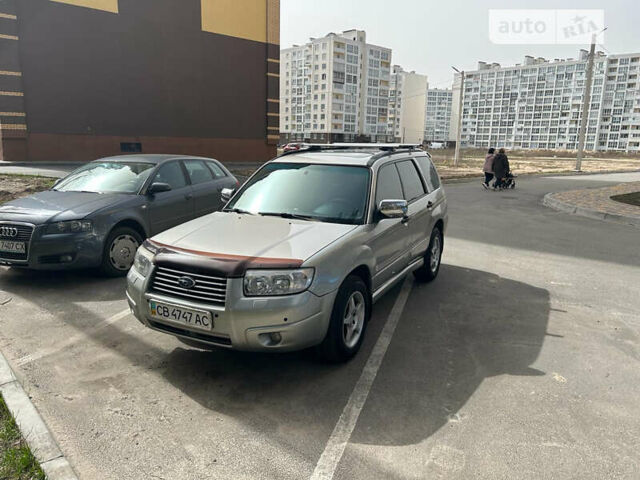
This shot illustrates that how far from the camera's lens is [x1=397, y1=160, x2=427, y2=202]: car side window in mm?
5484

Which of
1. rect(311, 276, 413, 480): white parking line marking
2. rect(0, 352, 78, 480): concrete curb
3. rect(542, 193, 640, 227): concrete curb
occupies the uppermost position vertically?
rect(542, 193, 640, 227): concrete curb

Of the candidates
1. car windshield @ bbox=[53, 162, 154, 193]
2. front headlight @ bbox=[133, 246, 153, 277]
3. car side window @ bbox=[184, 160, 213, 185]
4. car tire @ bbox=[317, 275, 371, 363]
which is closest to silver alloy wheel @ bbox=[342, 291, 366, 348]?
car tire @ bbox=[317, 275, 371, 363]

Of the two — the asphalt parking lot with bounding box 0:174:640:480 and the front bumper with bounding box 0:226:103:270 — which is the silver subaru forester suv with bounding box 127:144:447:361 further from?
the front bumper with bounding box 0:226:103:270

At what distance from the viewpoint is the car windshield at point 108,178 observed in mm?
6777

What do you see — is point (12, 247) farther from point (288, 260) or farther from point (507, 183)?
point (507, 183)

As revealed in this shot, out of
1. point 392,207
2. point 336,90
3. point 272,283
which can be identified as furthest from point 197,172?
point 336,90

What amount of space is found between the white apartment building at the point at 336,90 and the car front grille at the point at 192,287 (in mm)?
104399

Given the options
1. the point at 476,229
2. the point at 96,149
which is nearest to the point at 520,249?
the point at 476,229

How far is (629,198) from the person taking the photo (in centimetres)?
1508

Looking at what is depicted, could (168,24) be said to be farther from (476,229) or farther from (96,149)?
(476,229)

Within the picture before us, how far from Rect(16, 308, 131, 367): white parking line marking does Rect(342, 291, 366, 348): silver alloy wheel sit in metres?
2.49

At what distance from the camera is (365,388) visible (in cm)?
358

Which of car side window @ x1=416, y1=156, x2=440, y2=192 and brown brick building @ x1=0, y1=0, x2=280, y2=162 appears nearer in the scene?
car side window @ x1=416, y1=156, x2=440, y2=192

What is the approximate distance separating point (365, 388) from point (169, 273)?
171 cm
